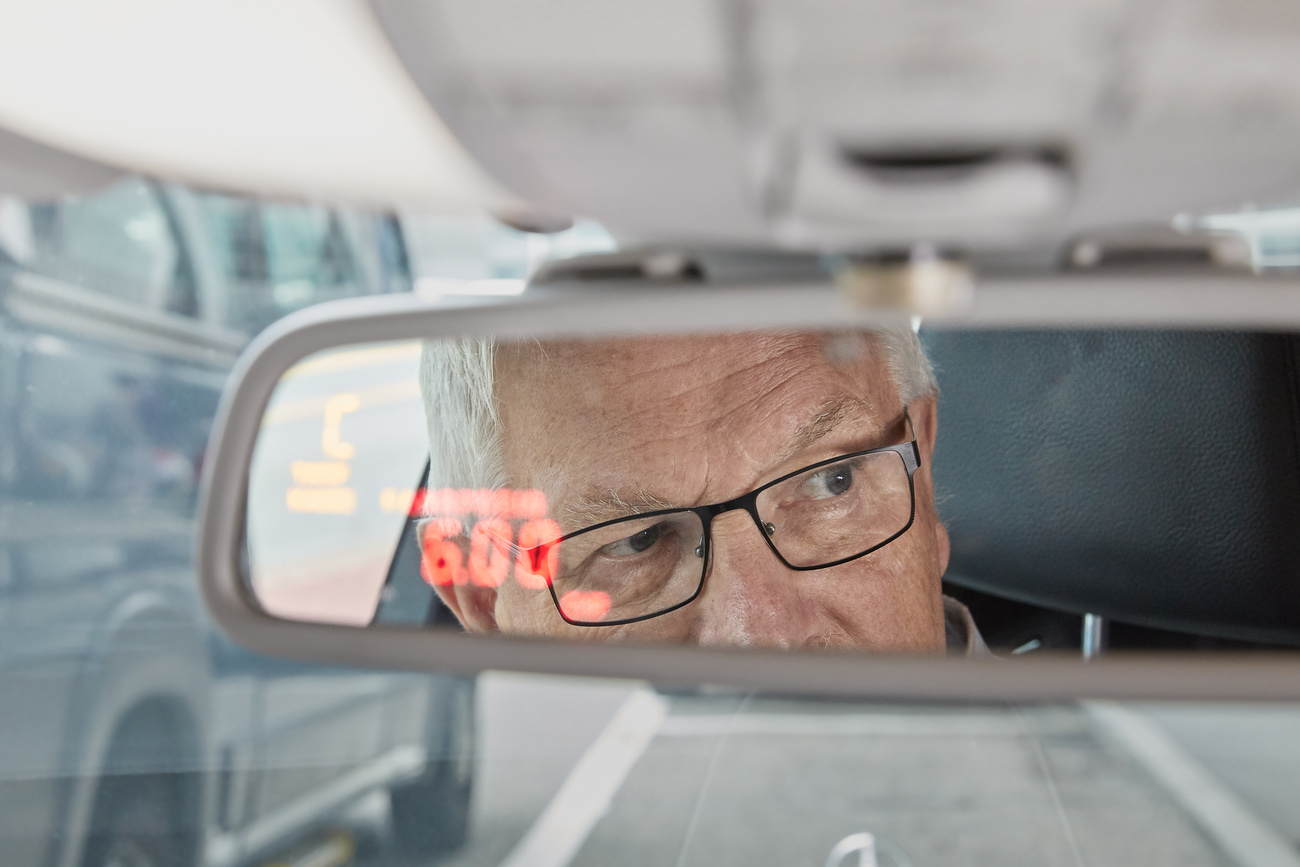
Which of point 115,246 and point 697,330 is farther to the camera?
point 115,246

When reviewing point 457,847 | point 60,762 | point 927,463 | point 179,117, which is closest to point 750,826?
point 457,847

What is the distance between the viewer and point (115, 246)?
3.97 metres

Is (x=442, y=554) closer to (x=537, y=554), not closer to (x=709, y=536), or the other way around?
(x=537, y=554)

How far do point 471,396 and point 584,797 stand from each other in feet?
12.1

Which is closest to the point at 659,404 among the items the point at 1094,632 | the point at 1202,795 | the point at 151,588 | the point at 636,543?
the point at 636,543

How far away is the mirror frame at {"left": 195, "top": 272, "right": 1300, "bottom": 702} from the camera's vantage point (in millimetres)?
786

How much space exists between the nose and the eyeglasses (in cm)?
2

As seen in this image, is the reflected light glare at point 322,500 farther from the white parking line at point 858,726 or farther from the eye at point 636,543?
the white parking line at point 858,726

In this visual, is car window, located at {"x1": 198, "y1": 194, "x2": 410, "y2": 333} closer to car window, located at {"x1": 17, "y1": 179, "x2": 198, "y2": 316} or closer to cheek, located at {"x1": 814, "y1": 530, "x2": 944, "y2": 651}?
car window, located at {"x1": 17, "y1": 179, "x2": 198, "y2": 316}

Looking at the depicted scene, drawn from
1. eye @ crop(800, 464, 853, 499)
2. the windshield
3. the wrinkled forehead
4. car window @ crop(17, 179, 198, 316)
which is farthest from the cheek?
car window @ crop(17, 179, 198, 316)

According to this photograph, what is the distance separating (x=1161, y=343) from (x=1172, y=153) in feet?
3.83

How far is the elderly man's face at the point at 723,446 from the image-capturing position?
5.34ft

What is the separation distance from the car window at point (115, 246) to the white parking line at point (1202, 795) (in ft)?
15.6

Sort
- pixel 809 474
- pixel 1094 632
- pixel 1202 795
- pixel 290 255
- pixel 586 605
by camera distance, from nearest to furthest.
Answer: pixel 586 605 < pixel 809 474 < pixel 1094 632 < pixel 290 255 < pixel 1202 795
